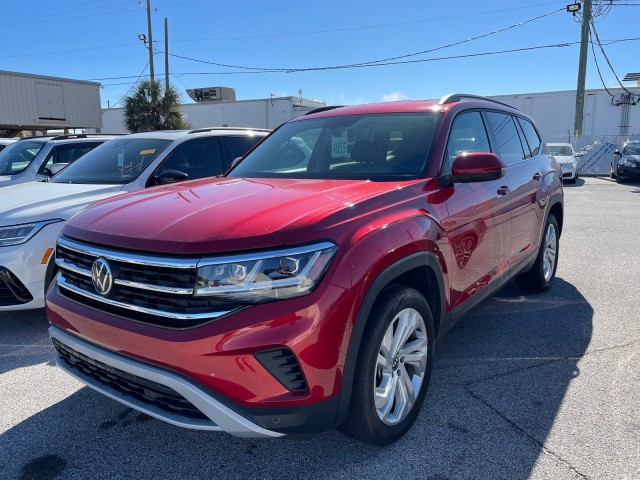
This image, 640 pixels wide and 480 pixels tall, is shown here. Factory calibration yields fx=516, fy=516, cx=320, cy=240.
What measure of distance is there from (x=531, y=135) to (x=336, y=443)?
3729 mm

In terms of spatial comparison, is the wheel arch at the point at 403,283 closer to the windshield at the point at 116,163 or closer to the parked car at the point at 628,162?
the windshield at the point at 116,163

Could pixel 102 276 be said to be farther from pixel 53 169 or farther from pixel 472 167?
pixel 53 169

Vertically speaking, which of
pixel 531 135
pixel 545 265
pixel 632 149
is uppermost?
pixel 531 135

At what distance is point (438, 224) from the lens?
2867 mm

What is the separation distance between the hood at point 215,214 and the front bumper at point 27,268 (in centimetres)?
149

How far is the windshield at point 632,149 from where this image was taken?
1833 centimetres

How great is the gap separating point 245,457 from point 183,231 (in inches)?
47.6

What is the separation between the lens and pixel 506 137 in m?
4.34

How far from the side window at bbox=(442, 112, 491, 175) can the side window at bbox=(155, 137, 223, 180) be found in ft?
10.0

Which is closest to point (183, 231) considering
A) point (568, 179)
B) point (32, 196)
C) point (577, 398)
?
point (577, 398)

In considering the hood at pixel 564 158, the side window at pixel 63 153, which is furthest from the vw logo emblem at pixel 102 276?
the hood at pixel 564 158

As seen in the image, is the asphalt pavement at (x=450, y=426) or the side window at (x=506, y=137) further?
the side window at (x=506, y=137)

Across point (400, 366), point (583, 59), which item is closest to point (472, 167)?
point (400, 366)

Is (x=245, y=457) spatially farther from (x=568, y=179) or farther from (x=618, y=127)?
(x=618, y=127)
